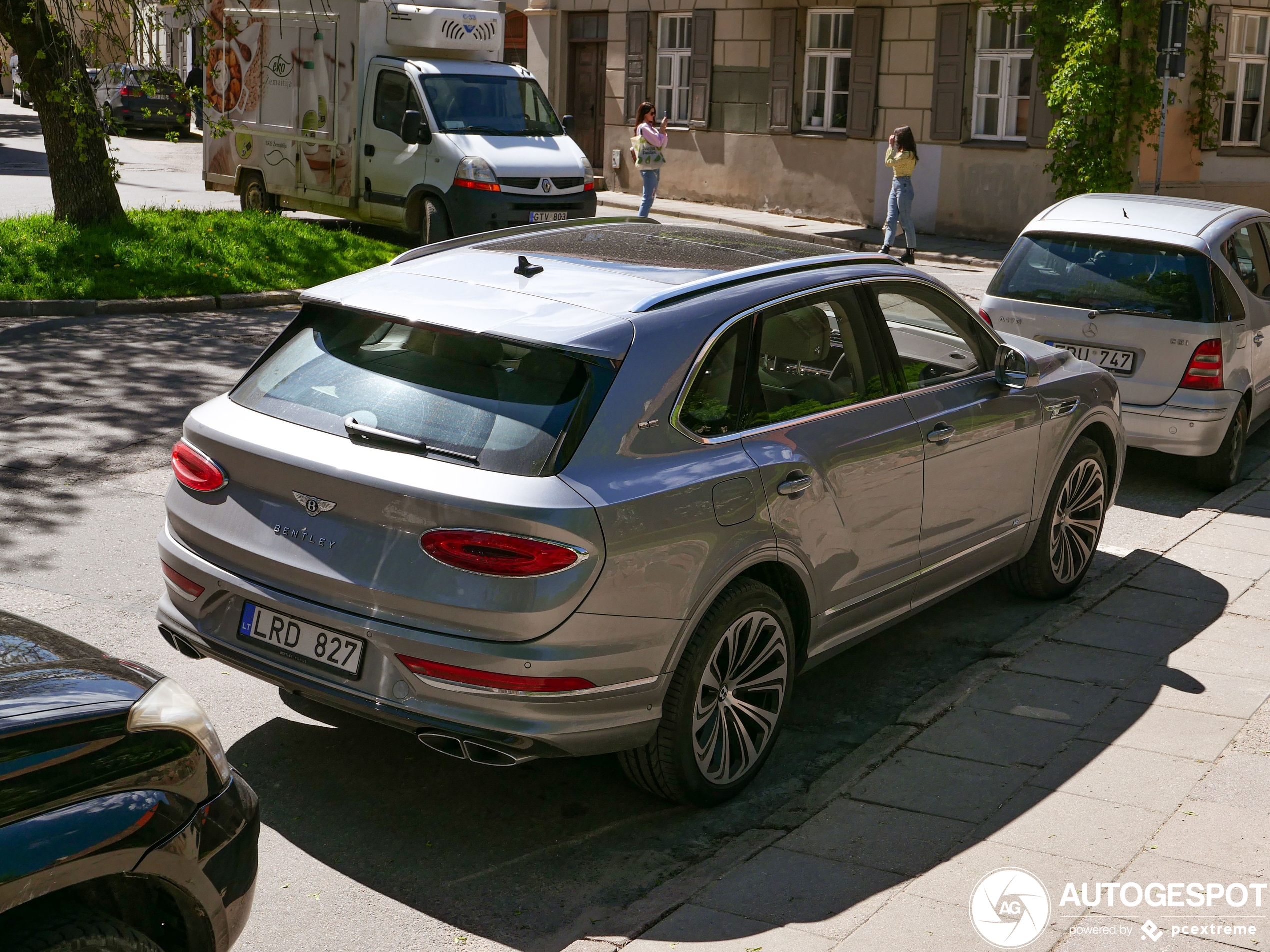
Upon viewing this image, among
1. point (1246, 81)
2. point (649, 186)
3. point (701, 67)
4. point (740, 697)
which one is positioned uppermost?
point (701, 67)

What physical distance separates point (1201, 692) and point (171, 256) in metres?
11.3

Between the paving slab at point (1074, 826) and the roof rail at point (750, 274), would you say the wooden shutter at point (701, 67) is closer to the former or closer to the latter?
the roof rail at point (750, 274)

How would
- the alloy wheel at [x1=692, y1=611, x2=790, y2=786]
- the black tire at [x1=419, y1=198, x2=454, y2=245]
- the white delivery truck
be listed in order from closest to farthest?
1. the alloy wheel at [x1=692, y1=611, x2=790, y2=786]
2. the white delivery truck
3. the black tire at [x1=419, y1=198, x2=454, y2=245]

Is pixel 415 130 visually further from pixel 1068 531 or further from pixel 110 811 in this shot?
pixel 110 811

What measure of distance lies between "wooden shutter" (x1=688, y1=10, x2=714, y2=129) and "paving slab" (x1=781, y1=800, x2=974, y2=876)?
22.7 m

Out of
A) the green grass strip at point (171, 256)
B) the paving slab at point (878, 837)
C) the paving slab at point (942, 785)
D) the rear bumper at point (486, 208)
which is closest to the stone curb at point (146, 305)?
the green grass strip at point (171, 256)

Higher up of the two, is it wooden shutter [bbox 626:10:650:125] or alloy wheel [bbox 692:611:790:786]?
wooden shutter [bbox 626:10:650:125]

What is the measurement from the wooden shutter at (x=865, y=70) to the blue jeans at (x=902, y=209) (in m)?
3.71

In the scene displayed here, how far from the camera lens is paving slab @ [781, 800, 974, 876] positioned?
430cm

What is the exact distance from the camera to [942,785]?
480 centimetres

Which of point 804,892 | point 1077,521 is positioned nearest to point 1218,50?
point 1077,521

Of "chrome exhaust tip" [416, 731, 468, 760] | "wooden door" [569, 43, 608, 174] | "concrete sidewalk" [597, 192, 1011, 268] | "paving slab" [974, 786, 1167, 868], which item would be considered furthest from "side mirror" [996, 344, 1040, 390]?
"wooden door" [569, 43, 608, 174]

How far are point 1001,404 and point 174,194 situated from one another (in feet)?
65.3

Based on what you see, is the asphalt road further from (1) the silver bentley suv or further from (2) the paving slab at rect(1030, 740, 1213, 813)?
(2) the paving slab at rect(1030, 740, 1213, 813)
